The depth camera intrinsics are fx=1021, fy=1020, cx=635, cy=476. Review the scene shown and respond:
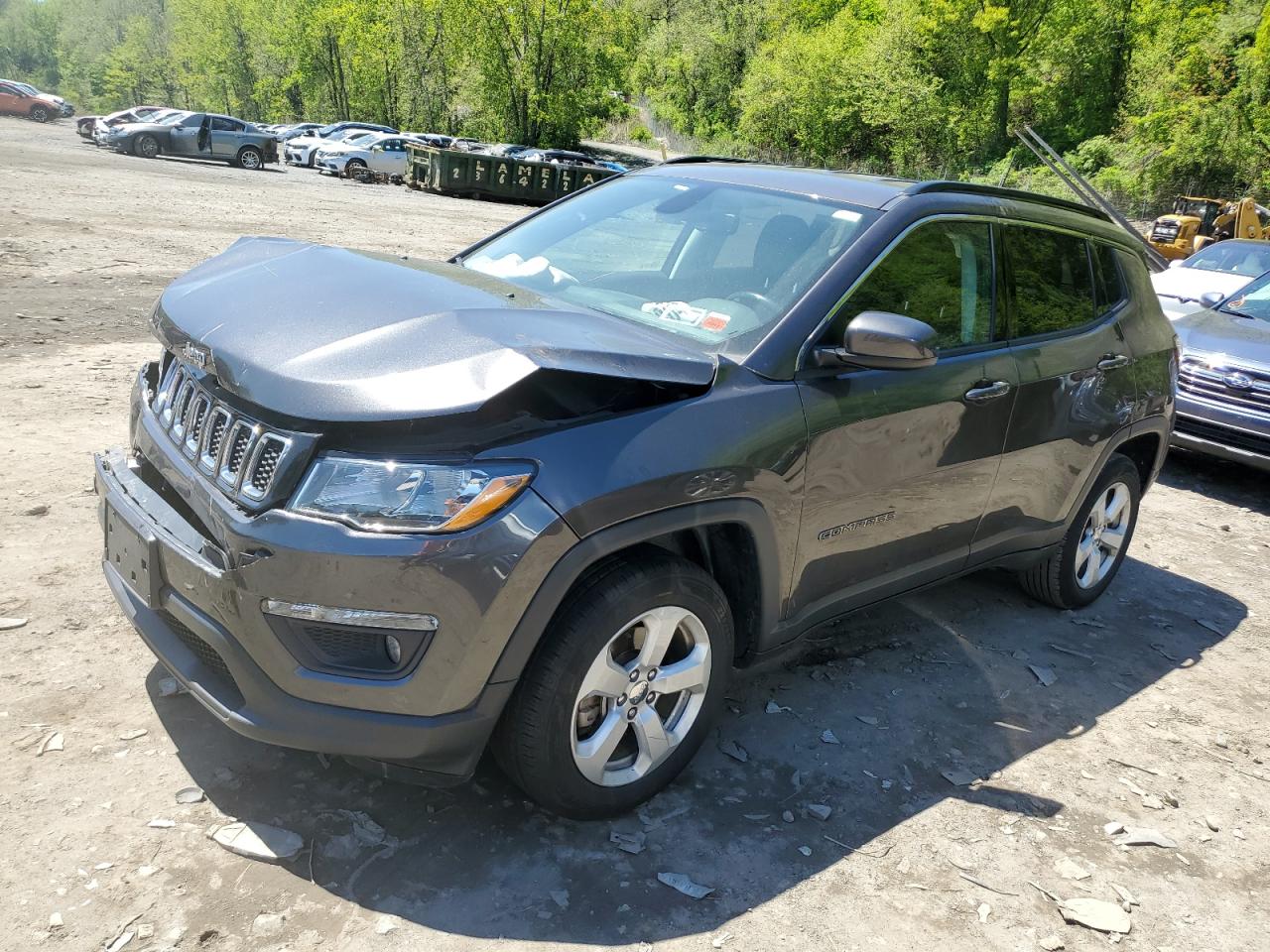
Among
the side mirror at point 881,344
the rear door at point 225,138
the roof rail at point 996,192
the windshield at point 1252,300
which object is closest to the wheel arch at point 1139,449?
the roof rail at point 996,192

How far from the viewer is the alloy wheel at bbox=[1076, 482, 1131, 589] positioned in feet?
15.7

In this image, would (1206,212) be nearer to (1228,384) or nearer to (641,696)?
(1228,384)

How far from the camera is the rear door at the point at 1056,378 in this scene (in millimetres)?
3971

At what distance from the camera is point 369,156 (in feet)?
107

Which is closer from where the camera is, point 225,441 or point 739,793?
point 225,441

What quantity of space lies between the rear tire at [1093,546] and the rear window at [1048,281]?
824mm

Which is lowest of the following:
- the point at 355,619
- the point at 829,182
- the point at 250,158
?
the point at 250,158

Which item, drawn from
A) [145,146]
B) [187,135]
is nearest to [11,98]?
[145,146]

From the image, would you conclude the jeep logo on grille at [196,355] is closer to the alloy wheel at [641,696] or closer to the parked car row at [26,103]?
the alloy wheel at [641,696]

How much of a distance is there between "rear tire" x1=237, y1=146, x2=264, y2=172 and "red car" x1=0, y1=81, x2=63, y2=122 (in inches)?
962

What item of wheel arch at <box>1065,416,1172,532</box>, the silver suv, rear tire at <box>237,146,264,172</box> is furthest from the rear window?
rear tire at <box>237,146,264,172</box>

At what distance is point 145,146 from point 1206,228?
96.9 ft

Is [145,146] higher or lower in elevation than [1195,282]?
lower

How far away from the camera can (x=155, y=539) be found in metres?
2.65
